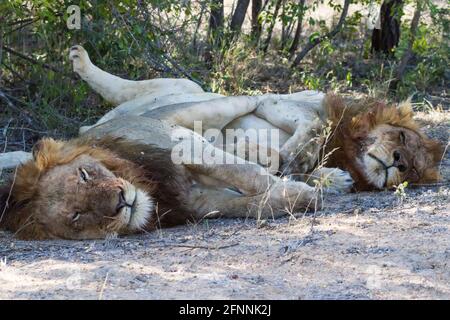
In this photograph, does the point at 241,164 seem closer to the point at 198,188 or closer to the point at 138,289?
the point at 198,188

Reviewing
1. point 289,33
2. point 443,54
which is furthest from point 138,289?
point 289,33

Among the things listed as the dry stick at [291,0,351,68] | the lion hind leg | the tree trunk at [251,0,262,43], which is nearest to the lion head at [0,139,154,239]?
the lion hind leg

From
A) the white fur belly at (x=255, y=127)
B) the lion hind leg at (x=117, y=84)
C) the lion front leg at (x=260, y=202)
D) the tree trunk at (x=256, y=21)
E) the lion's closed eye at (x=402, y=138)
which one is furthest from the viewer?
the tree trunk at (x=256, y=21)

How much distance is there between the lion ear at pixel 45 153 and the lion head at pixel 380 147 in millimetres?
1691

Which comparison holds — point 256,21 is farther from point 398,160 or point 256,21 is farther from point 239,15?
point 398,160

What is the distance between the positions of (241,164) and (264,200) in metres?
0.27

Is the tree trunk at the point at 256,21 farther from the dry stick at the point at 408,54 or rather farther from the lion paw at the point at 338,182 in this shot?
the lion paw at the point at 338,182

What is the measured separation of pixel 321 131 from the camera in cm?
602

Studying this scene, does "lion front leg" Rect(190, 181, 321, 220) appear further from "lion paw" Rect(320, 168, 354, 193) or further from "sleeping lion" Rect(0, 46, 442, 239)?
"lion paw" Rect(320, 168, 354, 193)

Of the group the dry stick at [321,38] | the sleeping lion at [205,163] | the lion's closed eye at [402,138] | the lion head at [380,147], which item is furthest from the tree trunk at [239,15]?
the lion's closed eye at [402,138]

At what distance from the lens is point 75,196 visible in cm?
470

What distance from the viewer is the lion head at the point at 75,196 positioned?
15.4 ft

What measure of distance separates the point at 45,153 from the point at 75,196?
46 cm

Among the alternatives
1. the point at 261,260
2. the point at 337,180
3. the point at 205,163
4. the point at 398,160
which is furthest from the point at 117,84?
the point at 261,260
